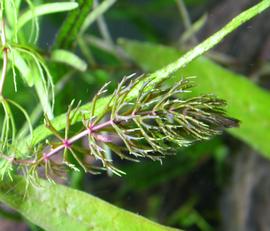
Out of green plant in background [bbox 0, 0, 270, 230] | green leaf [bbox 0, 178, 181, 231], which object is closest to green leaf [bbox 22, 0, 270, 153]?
green plant in background [bbox 0, 0, 270, 230]

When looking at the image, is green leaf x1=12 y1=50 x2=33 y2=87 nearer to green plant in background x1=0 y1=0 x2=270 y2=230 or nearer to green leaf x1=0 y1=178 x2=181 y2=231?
green plant in background x1=0 y1=0 x2=270 y2=230

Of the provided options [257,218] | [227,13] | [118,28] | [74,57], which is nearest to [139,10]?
[118,28]

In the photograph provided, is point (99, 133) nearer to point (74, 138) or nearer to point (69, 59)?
point (74, 138)

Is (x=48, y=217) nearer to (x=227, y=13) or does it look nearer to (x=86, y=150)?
(x=86, y=150)

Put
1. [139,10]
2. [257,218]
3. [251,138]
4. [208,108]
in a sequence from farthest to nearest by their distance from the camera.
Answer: [139,10]
[257,218]
[251,138]
[208,108]

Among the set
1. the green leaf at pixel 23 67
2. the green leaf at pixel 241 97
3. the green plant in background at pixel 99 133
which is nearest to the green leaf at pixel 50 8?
the green plant in background at pixel 99 133

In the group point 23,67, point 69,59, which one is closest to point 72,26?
point 69,59
